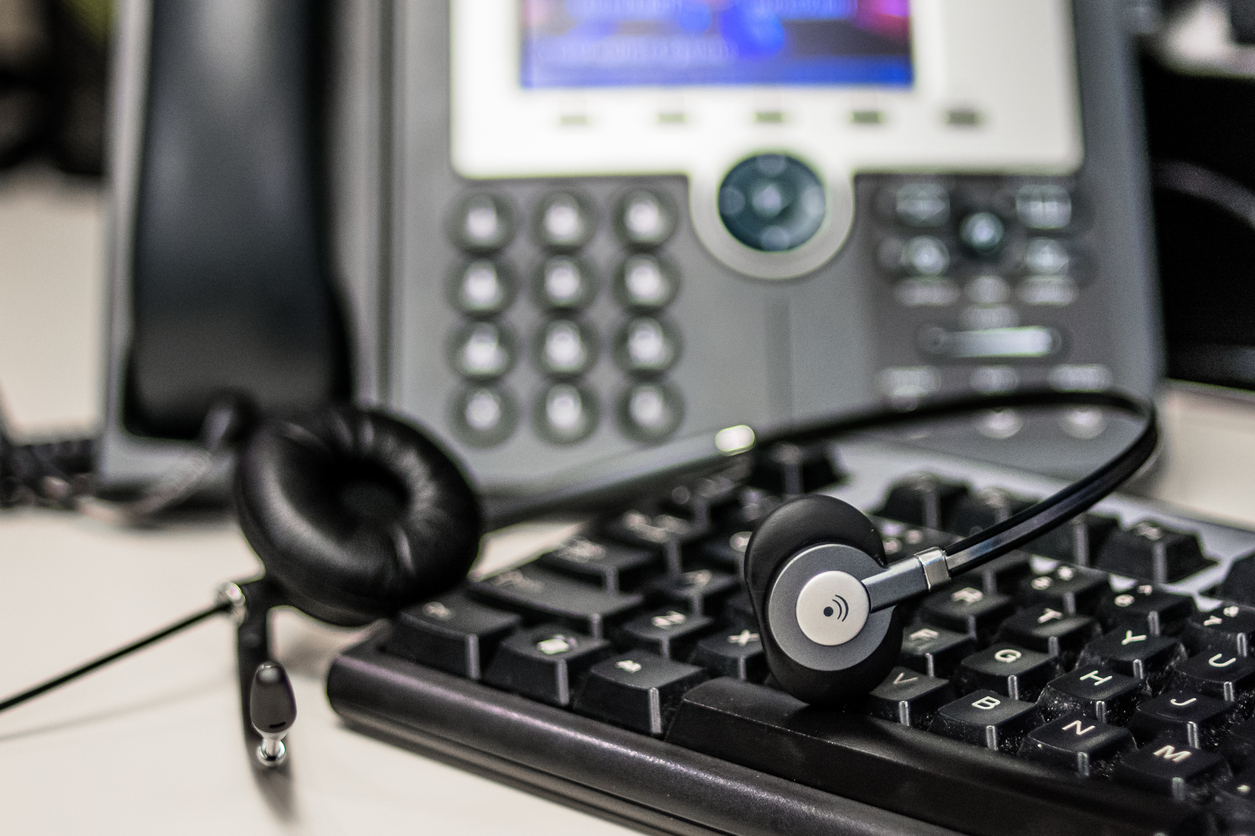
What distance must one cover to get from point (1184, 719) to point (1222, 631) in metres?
0.04

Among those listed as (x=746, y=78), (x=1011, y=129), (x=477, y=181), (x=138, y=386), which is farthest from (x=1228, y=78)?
(x=138, y=386)

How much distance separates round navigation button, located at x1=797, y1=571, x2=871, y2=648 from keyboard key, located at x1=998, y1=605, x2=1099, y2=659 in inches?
1.8

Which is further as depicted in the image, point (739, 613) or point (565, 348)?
point (565, 348)

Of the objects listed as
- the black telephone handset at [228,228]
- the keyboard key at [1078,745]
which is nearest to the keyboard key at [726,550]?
the keyboard key at [1078,745]

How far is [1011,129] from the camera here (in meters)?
0.49

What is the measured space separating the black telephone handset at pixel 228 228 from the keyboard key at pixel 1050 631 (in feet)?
0.99

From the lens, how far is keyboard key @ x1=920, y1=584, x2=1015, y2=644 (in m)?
0.26

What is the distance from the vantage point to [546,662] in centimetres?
26

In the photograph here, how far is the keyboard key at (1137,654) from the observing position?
0.24 metres

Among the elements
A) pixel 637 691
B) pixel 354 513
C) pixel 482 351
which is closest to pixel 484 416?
pixel 482 351

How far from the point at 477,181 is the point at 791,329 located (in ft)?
0.47

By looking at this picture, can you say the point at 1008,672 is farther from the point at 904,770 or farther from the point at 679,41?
the point at 679,41

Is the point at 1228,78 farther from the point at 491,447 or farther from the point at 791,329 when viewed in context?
the point at 491,447

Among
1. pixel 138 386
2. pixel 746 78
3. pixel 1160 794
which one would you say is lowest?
pixel 1160 794
